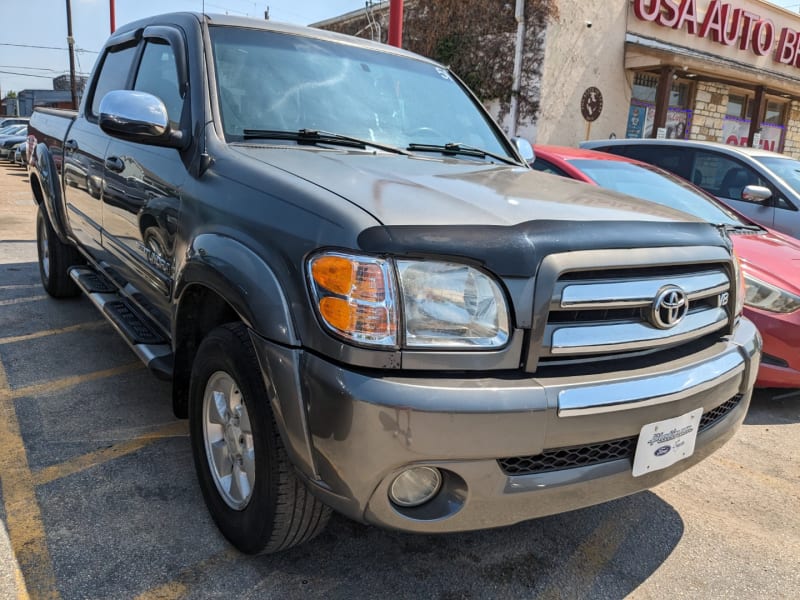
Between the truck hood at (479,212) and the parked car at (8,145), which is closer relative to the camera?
the truck hood at (479,212)

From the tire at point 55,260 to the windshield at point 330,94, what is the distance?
2.69 m

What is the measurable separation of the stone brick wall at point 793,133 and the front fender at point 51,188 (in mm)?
20730

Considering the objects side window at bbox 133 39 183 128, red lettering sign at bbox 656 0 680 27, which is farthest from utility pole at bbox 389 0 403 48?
red lettering sign at bbox 656 0 680 27

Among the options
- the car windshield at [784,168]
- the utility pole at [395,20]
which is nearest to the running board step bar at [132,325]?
the utility pole at [395,20]

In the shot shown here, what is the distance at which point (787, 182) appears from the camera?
617 centimetres

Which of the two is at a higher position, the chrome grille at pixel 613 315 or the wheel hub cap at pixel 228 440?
the chrome grille at pixel 613 315

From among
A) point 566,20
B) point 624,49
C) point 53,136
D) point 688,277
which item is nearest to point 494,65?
point 566,20

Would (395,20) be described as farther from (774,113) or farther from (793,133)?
(793,133)

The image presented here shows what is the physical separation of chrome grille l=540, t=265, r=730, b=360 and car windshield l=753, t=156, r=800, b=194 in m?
4.96

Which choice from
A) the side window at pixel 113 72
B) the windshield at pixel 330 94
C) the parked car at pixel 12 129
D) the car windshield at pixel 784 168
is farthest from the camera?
the parked car at pixel 12 129

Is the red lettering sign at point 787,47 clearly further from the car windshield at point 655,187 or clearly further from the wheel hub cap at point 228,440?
the wheel hub cap at point 228,440

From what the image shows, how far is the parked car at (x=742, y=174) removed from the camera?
19.6 feet

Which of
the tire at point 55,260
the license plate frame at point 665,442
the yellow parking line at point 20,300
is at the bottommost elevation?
the yellow parking line at point 20,300

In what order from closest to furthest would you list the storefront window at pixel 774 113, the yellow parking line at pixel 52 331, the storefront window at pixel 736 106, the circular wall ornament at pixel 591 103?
the yellow parking line at pixel 52 331 < the circular wall ornament at pixel 591 103 < the storefront window at pixel 736 106 < the storefront window at pixel 774 113
